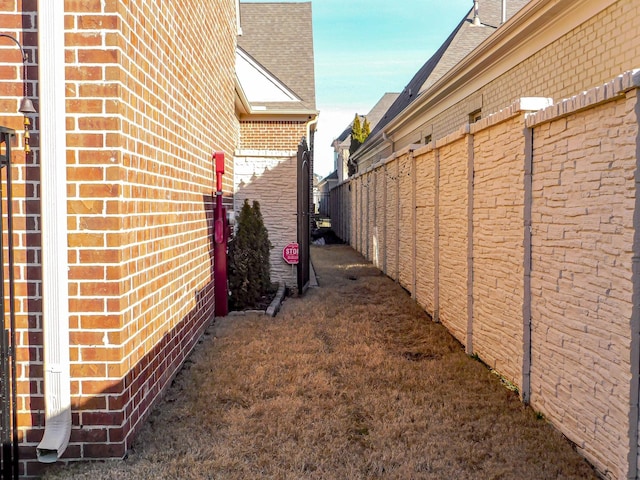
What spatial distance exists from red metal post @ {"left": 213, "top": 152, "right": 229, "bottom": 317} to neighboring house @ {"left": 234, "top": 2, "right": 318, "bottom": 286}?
190 cm

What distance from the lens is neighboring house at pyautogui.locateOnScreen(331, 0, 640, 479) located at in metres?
3.02

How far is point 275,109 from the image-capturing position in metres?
12.7

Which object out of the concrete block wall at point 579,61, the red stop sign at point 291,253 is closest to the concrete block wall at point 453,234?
the concrete block wall at point 579,61

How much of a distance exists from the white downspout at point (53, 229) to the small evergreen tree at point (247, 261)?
501 cm

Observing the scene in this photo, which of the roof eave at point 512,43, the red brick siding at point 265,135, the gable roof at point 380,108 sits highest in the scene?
the gable roof at point 380,108

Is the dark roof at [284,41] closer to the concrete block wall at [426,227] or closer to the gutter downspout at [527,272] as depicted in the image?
the concrete block wall at [426,227]

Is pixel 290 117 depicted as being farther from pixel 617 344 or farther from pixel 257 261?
pixel 617 344

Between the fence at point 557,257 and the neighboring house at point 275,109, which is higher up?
the neighboring house at point 275,109

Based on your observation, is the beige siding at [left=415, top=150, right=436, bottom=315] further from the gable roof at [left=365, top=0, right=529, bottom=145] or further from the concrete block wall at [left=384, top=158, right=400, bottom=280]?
the gable roof at [left=365, top=0, right=529, bottom=145]

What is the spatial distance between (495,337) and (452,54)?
1175cm

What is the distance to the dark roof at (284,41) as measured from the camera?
14.0 m

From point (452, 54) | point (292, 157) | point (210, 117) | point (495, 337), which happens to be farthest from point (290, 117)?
point (495, 337)

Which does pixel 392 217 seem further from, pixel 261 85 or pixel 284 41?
pixel 284 41

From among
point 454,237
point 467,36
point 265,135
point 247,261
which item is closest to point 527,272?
point 454,237
